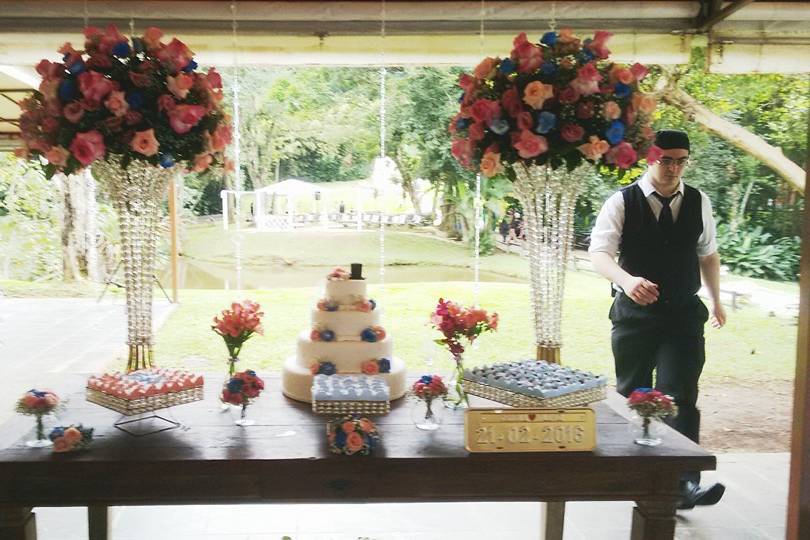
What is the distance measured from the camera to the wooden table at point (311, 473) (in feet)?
5.74

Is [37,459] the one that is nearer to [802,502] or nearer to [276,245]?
[802,502]

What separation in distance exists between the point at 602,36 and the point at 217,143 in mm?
1319

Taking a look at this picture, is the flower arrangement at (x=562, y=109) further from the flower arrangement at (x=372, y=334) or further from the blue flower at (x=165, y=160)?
the blue flower at (x=165, y=160)

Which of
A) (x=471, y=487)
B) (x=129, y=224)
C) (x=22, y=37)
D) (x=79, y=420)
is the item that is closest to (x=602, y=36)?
(x=471, y=487)

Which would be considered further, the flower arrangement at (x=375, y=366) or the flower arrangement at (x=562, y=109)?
the flower arrangement at (x=375, y=366)

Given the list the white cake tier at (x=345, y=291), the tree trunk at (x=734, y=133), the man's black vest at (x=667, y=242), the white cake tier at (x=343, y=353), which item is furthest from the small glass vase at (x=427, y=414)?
the tree trunk at (x=734, y=133)

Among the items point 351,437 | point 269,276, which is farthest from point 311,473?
point 269,276

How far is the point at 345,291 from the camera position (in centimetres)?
233

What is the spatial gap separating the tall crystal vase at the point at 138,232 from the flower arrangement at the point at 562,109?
1110 millimetres

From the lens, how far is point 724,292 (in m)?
8.26

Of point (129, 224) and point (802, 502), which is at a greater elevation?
point (129, 224)

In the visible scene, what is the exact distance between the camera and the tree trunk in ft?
21.4

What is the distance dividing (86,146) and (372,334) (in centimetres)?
106

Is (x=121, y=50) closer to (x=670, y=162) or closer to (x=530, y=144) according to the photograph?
(x=530, y=144)
